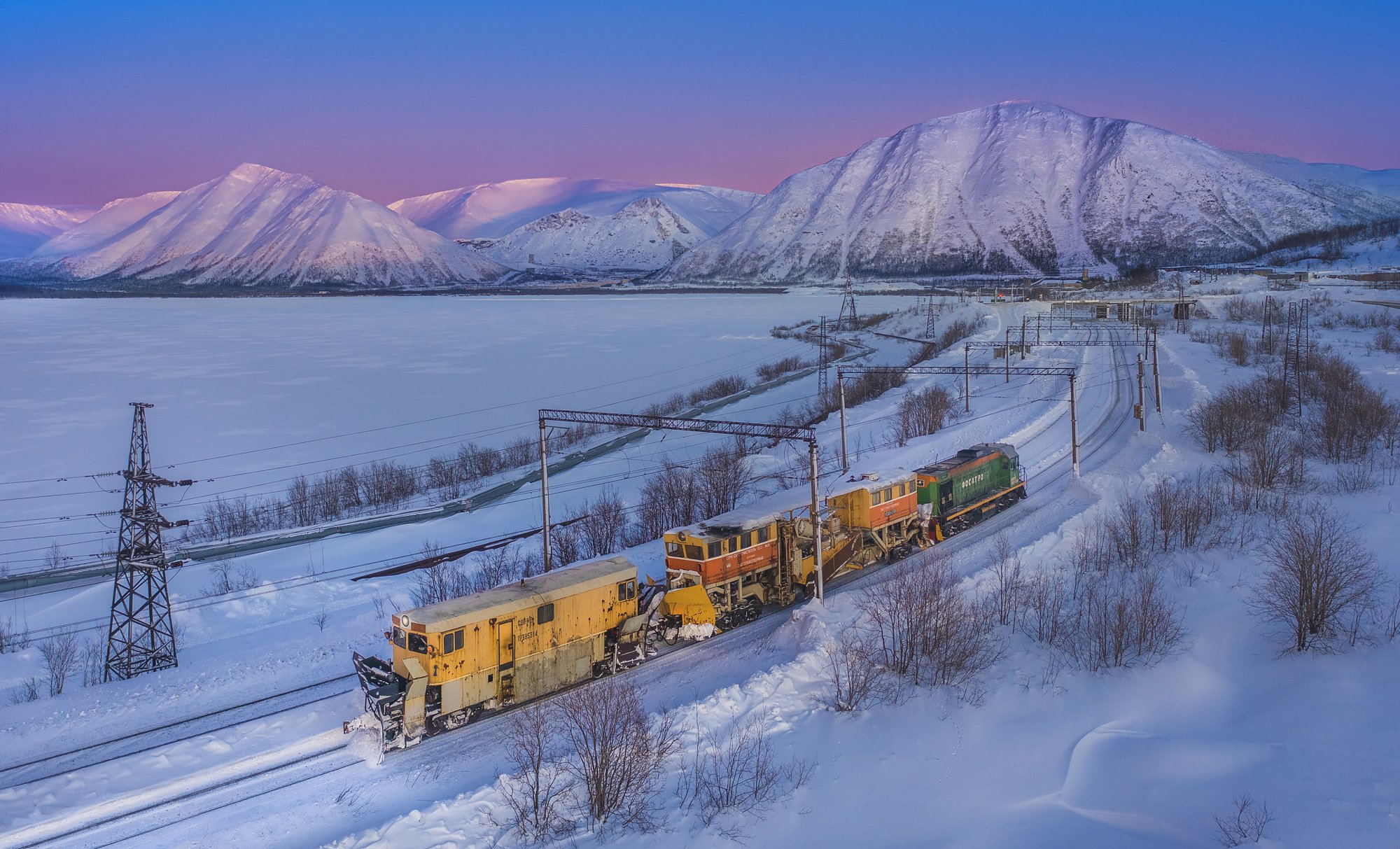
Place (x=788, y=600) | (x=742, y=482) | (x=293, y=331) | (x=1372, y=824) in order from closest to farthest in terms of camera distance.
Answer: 1. (x=1372, y=824)
2. (x=788, y=600)
3. (x=742, y=482)
4. (x=293, y=331)

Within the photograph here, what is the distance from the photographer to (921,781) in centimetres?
1700

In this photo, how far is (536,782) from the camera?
49.8 feet

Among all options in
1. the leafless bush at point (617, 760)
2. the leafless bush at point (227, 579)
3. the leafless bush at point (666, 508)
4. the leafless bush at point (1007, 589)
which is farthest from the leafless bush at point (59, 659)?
the leafless bush at point (1007, 589)

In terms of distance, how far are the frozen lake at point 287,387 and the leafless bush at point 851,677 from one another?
3994cm

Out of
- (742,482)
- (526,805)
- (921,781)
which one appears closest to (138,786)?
(526,805)

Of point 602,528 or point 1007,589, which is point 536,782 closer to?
point 1007,589

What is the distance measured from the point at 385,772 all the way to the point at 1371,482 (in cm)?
3560

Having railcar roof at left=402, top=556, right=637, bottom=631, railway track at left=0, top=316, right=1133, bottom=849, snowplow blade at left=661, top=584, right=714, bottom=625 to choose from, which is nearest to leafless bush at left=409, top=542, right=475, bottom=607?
railway track at left=0, top=316, right=1133, bottom=849

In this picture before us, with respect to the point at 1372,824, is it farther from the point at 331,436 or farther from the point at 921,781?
the point at 331,436

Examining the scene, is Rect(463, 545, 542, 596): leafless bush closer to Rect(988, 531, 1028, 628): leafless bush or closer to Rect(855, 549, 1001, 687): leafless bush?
Rect(855, 549, 1001, 687): leafless bush

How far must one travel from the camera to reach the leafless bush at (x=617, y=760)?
15.6 metres

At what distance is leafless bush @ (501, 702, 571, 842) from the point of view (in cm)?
1520

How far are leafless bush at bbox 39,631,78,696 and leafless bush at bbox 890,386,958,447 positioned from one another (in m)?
39.8

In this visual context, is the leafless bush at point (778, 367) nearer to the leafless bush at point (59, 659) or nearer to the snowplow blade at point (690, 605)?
the snowplow blade at point (690, 605)
